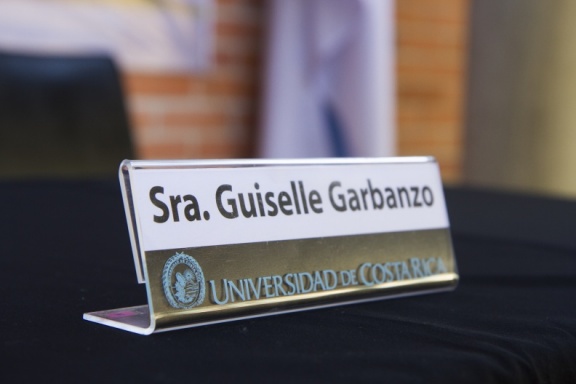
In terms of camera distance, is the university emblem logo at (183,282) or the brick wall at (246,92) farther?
the brick wall at (246,92)

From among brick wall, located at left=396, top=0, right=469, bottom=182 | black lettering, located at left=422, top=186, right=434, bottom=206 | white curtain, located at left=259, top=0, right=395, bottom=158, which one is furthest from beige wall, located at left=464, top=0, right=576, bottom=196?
black lettering, located at left=422, top=186, right=434, bottom=206

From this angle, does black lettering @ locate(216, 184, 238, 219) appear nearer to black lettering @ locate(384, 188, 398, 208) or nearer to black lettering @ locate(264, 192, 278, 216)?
black lettering @ locate(264, 192, 278, 216)

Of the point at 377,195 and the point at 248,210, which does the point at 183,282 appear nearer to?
the point at 248,210

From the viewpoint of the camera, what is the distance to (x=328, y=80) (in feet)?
9.09

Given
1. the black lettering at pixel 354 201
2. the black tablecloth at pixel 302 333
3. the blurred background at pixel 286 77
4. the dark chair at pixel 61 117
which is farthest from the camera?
the blurred background at pixel 286 77

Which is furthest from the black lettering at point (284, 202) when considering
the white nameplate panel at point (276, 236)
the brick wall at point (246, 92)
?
the brick wall at point (246, 92)

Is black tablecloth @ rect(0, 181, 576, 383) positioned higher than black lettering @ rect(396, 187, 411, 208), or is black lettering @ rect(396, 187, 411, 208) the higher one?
black lettering @ rect(396, 187, 411, 208)

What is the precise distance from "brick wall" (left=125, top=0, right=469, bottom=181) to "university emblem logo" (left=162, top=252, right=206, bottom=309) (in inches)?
78.6

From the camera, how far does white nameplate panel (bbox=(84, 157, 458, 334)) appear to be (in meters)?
0.55

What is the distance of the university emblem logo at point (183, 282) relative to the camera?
0.54 metres

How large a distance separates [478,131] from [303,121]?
20.9 inches

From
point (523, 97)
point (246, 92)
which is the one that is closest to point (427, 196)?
point (523, 97)

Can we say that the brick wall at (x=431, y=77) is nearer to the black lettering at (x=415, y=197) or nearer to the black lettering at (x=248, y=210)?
the black lettering at (x=415, y=197)

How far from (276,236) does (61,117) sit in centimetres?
148
